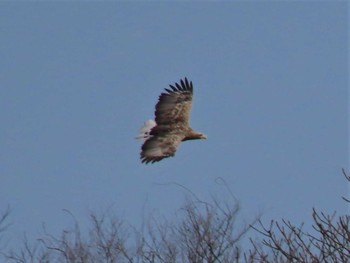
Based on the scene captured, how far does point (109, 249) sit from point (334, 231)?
1901 cm

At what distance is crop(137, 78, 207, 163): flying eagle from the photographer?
19.5 m

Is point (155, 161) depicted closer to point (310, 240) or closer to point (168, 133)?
point (168, 133)

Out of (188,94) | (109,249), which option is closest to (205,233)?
(188,94)

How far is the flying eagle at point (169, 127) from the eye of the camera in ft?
64.0

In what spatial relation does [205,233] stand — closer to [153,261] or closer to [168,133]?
[153,261]

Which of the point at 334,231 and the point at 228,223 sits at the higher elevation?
the point at 228,223

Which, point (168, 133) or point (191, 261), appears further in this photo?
point (191, 261)

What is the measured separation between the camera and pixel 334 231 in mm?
10141

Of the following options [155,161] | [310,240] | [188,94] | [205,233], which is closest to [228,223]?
[205,233]

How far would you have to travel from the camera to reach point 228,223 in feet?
85.5

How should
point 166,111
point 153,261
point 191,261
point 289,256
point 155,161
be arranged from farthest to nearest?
1. point 191,261
2. point 153,261
3. point 166,111
4. point 155,161
5. point 289,256

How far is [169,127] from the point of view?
2014 centimetres

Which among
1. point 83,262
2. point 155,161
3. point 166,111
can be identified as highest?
point 83,262

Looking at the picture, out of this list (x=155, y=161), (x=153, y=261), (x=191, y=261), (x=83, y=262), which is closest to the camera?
(x=155, y=161)
